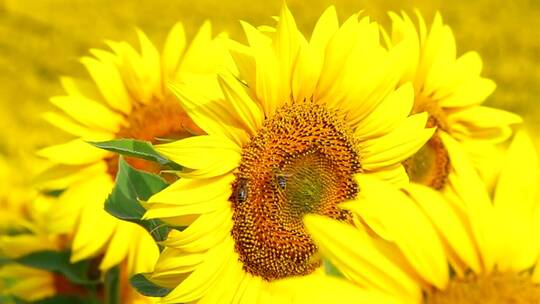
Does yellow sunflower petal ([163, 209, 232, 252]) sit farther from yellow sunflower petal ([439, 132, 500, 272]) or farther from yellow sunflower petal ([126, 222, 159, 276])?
yellow sunflower petal ([126, 222, 159, 276])

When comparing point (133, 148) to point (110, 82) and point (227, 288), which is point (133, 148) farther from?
point (110, 82)

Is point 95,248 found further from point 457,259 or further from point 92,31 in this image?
point 92,31

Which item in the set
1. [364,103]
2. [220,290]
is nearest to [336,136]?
[364,103]

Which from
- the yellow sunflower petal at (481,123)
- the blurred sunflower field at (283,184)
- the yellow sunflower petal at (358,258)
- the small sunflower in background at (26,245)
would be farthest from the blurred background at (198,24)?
the yellow sunflower petal at (358,258)

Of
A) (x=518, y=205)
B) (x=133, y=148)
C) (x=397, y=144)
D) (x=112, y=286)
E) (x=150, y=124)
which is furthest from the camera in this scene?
(x=150, y=124)

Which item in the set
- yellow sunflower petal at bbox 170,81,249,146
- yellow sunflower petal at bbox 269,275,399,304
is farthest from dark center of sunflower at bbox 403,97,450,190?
yellow sunflower petal at bbox 269,275,399,304

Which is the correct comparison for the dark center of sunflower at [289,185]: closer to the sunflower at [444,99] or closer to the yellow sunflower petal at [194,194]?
the yellow sunflower petal at [194,194]

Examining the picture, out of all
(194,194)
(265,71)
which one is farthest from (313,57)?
(194,194)
